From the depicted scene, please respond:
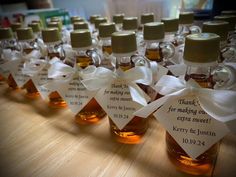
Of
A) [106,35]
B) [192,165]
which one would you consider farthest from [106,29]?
[192,165]

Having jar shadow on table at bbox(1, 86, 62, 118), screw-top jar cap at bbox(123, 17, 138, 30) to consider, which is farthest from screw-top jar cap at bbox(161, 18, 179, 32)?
jar shadow on table at bbox(1, 86, 62, 118)

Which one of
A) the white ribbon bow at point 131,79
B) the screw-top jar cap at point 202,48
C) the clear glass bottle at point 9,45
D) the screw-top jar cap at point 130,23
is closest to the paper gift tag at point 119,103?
the white ribbon bow at point 131,79

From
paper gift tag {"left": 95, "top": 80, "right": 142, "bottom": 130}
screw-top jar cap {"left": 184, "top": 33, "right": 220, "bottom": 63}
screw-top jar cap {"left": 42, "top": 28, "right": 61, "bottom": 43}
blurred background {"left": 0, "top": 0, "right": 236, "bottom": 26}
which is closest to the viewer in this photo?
screw-top jar cap {"left": 184, "top": 33, "right": 220, "bottom": 63}

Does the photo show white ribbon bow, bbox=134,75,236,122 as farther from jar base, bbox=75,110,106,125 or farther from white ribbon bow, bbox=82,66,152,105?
jar base, bbox=75,110,106,125

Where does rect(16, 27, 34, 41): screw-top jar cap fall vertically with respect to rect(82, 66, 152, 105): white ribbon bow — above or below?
above

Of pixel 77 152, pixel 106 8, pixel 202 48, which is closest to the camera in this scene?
pixel 202 48

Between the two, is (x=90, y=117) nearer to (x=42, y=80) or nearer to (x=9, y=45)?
(x=42, y=80)

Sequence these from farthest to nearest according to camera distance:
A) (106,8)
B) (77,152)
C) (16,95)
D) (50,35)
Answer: (106,8) → (16,95) → (50,35) → (77,152)

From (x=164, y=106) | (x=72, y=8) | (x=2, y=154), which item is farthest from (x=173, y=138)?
(x=72, y=8)
